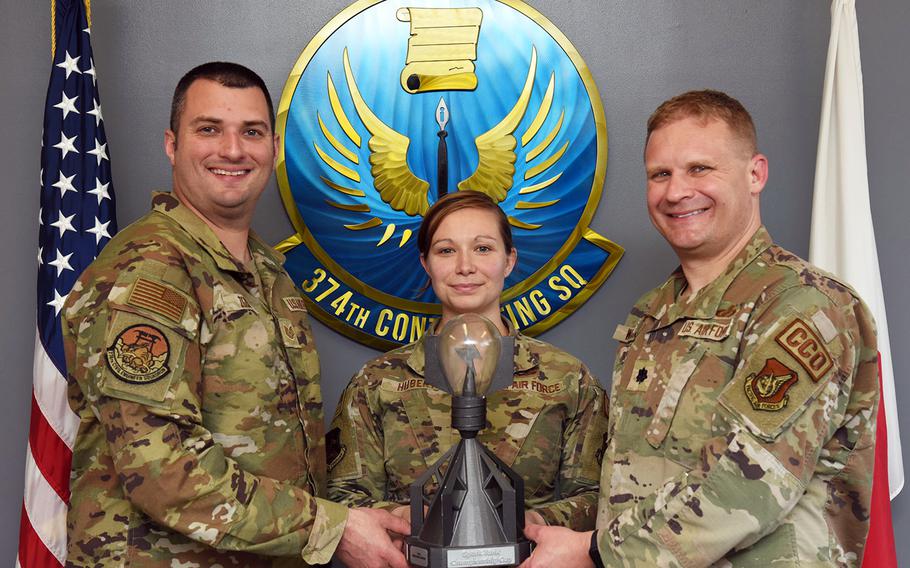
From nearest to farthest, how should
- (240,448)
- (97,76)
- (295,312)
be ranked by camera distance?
(240,448) → (295,312) → (97,76)

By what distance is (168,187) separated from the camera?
2.96 m

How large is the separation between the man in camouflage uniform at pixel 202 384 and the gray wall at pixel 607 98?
2.77 feet

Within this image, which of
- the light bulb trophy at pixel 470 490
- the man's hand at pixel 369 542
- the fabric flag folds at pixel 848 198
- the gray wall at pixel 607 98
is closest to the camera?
the light bulb trophy at pixel 470 490

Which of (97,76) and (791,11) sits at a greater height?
(791,11)

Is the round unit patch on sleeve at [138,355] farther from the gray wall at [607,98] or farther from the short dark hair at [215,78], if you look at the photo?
the gray wall at [607,98]

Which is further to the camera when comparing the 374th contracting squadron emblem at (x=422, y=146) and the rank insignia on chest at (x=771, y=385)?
the 374th contracting squadron emblem at (x=422, y=146)

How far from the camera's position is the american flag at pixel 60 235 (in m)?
2.54

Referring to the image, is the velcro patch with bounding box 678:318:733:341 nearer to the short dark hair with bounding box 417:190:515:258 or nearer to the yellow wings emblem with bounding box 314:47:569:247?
the short dark hair with bounding box 417:190:515:258

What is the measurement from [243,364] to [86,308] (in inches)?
13.1

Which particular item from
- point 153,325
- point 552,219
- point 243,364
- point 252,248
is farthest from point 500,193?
point 153,325

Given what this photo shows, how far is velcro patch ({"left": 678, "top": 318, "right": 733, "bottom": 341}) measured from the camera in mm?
1747

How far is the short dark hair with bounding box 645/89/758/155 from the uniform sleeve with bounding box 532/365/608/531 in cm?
71

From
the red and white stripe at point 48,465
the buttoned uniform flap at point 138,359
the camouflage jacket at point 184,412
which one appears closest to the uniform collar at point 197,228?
the camouflage jacket at point 184,412

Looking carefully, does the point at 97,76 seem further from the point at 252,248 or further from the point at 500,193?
the point at 500,193
